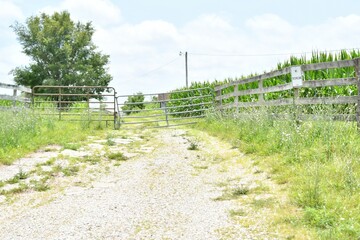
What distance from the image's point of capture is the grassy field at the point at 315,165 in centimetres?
414

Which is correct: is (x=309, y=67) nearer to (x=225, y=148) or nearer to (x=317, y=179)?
(x=225, y=148)

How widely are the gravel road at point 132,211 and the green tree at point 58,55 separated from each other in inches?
1266

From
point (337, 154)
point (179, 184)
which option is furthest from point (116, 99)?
point (337, 154)

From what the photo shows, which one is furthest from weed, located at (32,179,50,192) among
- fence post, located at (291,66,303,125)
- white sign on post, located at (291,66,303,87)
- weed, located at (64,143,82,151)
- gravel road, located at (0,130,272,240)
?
white sign on post, located at (291,66,303,87)

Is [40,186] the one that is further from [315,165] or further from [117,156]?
[315,165]

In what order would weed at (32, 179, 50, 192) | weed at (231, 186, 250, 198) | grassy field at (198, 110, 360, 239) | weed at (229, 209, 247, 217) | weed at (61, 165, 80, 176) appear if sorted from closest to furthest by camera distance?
grassy field at (198, 110, 360, 239)
weed at (229, 209, 247, 217)
weed at (231, 186, 250, 198)
weed at (32, 179, 50, 192)
weed at (61, 165, 80, 176)

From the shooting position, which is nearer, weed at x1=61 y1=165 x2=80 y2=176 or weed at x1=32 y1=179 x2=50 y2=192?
weed at x1=32 y1=179 x2=50 y2=192

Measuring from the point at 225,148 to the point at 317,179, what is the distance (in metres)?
4.54

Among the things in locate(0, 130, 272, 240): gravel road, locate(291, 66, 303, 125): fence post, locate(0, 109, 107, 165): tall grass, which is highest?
locate(291, 66, 303, 125): fence post

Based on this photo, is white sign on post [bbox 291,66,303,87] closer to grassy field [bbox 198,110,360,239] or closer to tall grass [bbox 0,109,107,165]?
grassy field [bbox 198,110,360,239]

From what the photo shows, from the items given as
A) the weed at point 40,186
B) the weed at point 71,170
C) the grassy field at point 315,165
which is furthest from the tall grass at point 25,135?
the grassy field at point 315,165

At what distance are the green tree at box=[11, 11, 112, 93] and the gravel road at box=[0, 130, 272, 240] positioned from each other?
1266 inches

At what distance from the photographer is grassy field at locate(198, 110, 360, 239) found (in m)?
4.14

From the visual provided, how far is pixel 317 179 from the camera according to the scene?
4.76 meters
